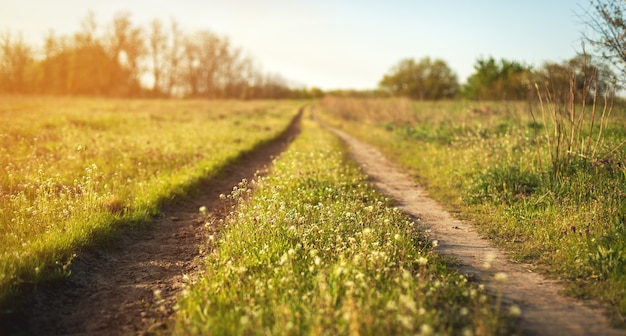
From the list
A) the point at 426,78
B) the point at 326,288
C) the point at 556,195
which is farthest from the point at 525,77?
the point at 426,78

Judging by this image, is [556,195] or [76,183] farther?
[76,183]

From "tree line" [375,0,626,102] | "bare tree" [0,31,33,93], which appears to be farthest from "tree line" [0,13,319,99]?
"tree line" [375,0,626,102]

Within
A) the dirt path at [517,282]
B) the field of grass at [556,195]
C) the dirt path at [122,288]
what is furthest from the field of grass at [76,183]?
the field of grass at [556,195]

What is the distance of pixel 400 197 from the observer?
923cm

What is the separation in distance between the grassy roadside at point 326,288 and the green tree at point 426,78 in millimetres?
67246

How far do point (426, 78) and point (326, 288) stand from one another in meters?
72.6

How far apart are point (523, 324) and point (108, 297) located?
4.53 m

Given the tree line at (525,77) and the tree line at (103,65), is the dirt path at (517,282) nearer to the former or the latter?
the tree line at (525,77)

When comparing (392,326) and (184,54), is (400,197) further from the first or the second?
(184,54)

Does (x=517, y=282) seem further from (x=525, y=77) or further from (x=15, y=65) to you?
(x=15, y=65)

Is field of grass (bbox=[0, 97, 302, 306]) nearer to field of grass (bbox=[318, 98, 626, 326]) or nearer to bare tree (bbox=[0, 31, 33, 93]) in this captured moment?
field of grass (bbox=[318, 98, 626, 326])

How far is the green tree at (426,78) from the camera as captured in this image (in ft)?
231

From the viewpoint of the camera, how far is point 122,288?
4.84m

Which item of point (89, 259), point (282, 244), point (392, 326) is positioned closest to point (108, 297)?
point (89, 259)
